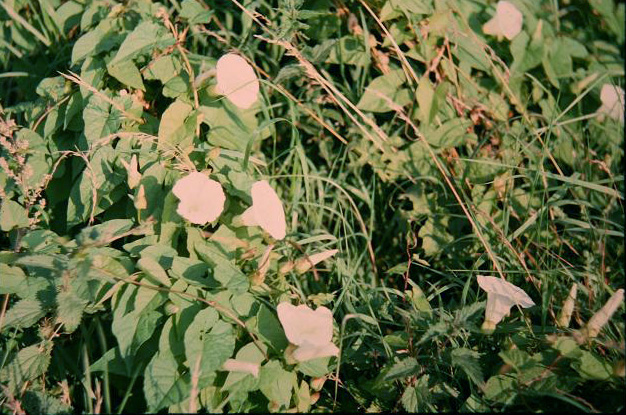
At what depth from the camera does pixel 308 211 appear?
1905 mm

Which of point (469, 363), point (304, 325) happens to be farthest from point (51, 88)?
point (469, 363)

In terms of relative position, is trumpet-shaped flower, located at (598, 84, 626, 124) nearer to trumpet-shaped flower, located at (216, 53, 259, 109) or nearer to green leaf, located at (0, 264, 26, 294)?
trumpet-shaped flower, located at (216, 53, 259, 109)

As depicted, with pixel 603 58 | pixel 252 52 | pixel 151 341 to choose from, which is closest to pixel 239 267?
pixel 151 341

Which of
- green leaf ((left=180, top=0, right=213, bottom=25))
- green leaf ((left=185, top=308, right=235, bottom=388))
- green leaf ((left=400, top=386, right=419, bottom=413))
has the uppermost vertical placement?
green leaf ((left=180, top=0, right=213, bottom=25))

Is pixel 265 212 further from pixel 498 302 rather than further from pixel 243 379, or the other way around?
pixel 498 302

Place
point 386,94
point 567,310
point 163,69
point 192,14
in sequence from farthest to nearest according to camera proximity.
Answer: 1. point 386,94
2. point 192,14
3. point 163,69
4. point 567,310

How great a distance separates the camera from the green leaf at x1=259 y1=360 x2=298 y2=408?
1.36 m

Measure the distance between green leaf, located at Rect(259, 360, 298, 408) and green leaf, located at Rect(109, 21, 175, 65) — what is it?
102 centimetres

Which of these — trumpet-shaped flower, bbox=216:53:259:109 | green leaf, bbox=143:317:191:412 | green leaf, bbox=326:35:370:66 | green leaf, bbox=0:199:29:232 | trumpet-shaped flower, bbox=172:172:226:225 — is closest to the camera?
green leaf, bbox=143:317:191:412

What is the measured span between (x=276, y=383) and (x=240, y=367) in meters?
0.14

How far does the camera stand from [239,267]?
1558mm

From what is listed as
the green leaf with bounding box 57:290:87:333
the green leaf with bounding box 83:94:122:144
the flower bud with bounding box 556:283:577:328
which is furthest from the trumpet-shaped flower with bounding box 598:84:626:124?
the green leaf with bounding box 57:290:87:333

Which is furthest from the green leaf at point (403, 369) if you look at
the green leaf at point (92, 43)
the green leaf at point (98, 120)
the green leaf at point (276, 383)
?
the green leaf at point (92, 43)

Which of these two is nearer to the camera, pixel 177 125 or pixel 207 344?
pixel 207 344
